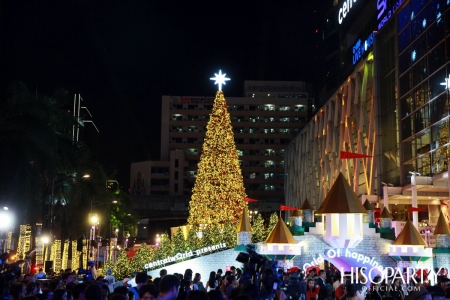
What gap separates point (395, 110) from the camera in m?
46.0

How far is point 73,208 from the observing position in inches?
1710

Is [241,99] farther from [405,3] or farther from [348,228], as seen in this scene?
[348,228]

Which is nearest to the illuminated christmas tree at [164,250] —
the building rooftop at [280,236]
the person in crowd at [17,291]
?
the building rooftop at [280,236]

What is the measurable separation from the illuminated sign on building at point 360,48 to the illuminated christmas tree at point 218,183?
18.0m

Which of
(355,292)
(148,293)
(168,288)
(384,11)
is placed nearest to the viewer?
(168,288)

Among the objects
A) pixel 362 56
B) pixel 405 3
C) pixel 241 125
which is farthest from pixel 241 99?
pixel 405 3

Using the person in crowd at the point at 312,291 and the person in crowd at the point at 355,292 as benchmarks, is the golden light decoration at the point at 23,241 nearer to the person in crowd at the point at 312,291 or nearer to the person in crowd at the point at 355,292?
the person in crowd at the point at 312,291

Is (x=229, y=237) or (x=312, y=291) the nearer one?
(x=312, y=291)

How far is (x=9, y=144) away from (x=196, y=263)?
37.5 feet

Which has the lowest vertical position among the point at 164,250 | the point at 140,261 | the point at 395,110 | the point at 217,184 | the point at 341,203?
the point at 140,261

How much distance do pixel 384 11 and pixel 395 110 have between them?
8.96 metres

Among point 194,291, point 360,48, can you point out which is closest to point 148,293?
point 194,291

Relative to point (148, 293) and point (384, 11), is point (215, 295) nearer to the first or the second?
point (148, 293)

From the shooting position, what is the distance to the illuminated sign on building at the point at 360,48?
56372 mm
